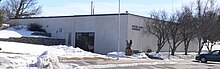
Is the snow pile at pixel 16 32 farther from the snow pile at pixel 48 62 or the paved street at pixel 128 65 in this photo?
the snow pile at pixel 48 62

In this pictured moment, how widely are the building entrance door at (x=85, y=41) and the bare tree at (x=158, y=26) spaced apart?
20.9ft

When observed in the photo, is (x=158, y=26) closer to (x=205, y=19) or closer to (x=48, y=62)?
(x=205, y=19)

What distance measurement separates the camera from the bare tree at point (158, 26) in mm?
44934

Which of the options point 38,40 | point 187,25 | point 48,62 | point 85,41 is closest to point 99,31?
point 85,41

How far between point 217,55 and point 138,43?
1229 centimetres

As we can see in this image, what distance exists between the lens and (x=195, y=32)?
4494 centimetres

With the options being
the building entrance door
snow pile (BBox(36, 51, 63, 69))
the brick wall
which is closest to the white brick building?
the building entrance door

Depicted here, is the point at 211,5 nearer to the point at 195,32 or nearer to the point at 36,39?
the point at 195,32

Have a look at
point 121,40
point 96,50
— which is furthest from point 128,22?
point 96,50

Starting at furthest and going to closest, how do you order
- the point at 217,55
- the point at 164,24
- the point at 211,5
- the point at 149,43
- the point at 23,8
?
the point at 23,8 < the point at 211,5 < the point at 149,43 < the point at 164,24 < the point at 217,55

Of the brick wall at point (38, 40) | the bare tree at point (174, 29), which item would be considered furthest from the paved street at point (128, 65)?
the brick wall at point (38, 40)

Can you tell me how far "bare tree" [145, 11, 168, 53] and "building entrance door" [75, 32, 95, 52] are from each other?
637cm

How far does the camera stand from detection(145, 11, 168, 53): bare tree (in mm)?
44934

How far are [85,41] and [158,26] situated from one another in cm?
838
